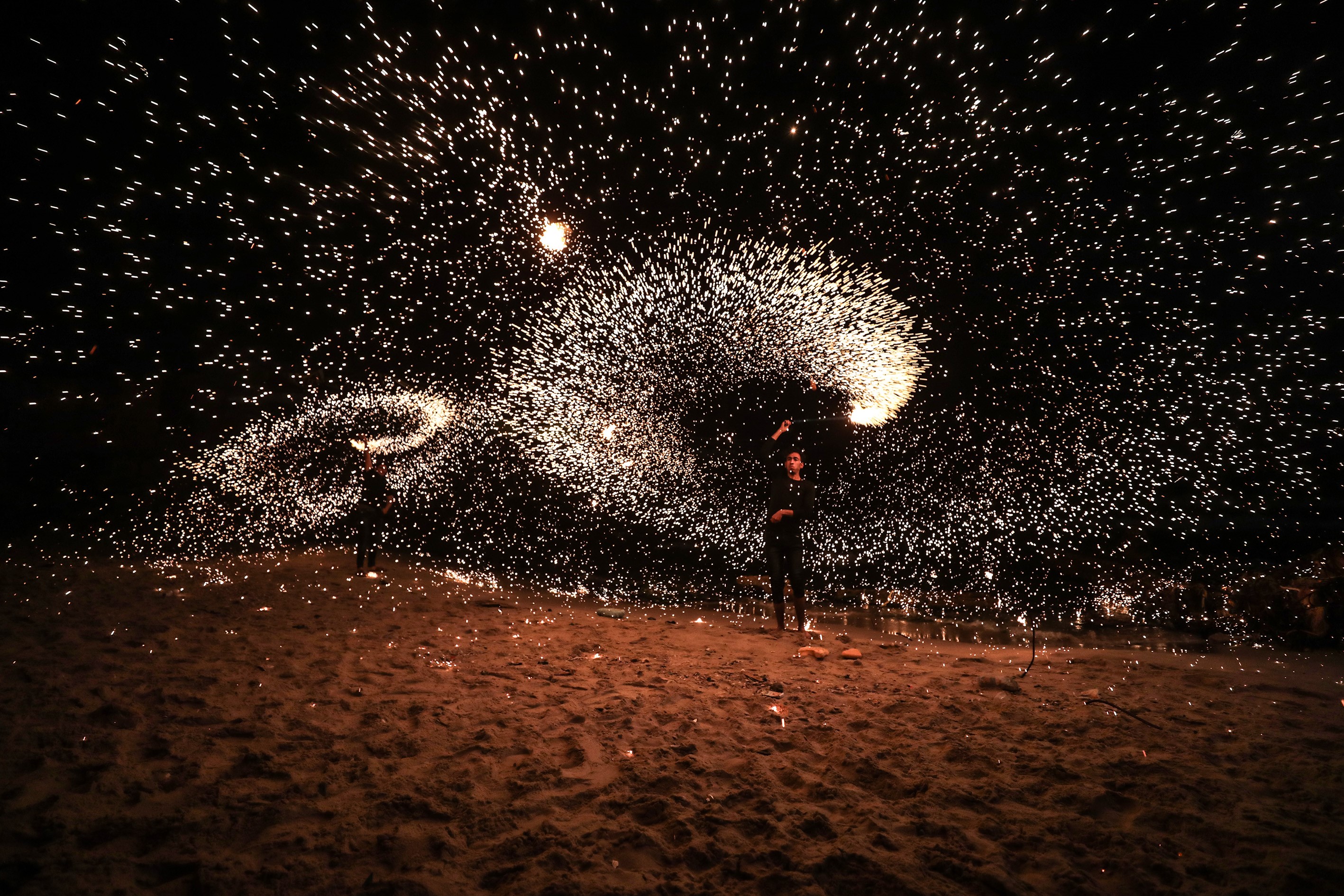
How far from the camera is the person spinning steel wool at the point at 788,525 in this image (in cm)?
648

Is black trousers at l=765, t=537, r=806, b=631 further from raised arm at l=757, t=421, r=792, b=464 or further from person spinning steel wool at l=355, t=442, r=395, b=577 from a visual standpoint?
person spinning steel wool at l=355, t=442, r=395, b=577

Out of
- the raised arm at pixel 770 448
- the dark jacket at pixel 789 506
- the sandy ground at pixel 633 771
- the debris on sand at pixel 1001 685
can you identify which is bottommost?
the sandy ground at pixel 633 771

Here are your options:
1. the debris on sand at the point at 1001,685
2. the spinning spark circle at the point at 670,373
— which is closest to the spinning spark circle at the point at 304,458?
the spinning spark circle at the point at 670,373

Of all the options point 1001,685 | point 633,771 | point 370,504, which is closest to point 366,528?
point 370,504

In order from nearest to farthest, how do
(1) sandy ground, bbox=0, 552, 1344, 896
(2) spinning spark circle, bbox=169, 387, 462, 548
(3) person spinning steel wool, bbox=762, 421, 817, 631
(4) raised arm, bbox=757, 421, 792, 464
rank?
(1) sandy ground, bbox=0, 552, 1344, 896, (3) person spinning steel wool, bbox=762, 421, 817, 631, (4) raised arm, bbox=757, 421, 792, 464, (2) spinning spark circle, bbox=169, 387, 462, 548

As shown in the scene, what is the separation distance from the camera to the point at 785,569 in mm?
6625

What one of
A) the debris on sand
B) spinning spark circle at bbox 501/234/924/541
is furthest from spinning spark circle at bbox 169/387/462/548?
the debris on sand

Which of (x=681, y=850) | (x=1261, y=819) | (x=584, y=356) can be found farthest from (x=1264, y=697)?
(x=584, y=356)

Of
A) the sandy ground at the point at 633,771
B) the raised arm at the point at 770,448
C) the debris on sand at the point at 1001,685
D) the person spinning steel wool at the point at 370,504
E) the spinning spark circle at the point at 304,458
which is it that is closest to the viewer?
the sandy ground at the point at 633,771

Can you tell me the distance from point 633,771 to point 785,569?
4.09 m

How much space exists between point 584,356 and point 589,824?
16.1 m

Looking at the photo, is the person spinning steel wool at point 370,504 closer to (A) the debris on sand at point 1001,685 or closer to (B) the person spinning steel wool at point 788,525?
(B) the person spinning steel wool at point 788,525

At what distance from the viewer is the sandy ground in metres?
2.08

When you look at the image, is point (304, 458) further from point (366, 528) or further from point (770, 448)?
point (770, 448)
